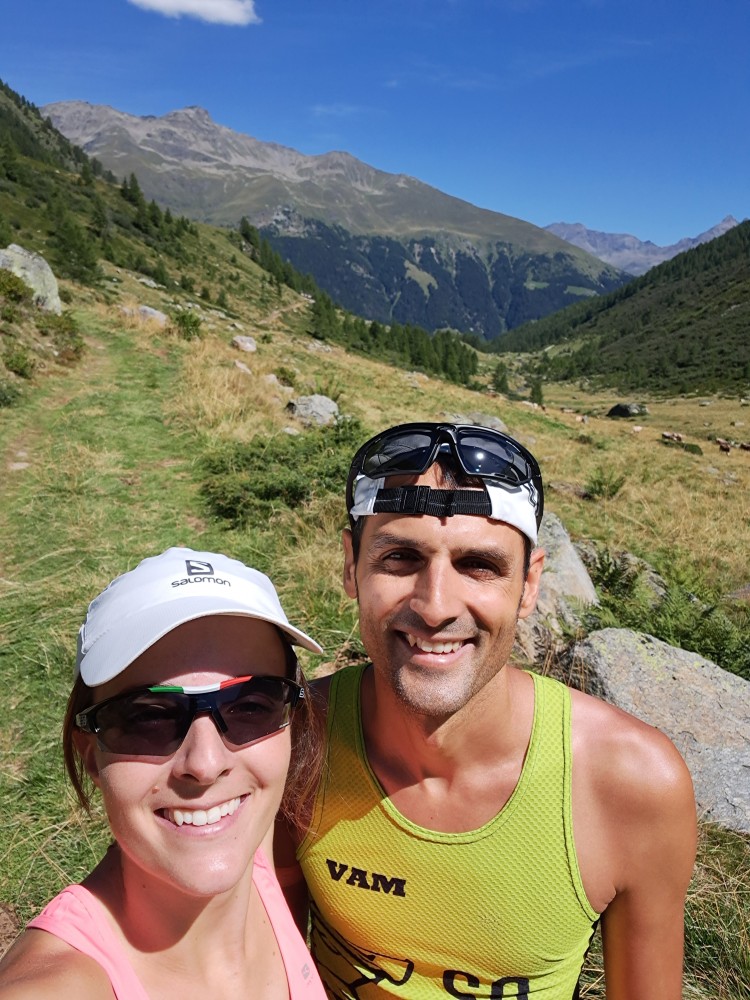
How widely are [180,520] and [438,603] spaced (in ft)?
19.6

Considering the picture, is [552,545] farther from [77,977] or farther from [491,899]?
[77,977]

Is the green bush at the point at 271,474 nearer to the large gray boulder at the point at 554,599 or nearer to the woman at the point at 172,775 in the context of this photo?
the large gray boulder at the point at 554,599

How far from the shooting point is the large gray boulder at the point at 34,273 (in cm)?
1633

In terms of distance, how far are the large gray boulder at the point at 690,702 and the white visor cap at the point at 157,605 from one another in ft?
9.97

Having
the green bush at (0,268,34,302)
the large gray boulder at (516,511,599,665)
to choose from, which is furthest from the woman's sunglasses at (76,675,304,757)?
the green bush at (0,268,34,302)

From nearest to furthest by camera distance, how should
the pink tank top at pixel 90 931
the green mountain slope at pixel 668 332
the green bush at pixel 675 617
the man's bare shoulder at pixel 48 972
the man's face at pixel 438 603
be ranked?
the man's bare shoulder at pixel 48 972
the pink tank top at pixel 90 931
the man's face at pixel 438 603
the green bush at pixel 675 617
the green mountain slope at pixel 668 332

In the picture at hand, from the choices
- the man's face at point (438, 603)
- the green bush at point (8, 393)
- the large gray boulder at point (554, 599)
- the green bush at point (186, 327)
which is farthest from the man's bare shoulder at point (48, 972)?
the green bush at point (186, 327)

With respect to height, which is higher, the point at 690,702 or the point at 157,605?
the point at 157,605

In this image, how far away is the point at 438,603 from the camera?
5.26 feet

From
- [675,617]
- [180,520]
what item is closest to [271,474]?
[180,520]

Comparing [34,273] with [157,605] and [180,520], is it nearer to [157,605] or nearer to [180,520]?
[180,520]

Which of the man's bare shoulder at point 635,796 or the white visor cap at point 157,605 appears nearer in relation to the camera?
the white visor cap at point 157,605

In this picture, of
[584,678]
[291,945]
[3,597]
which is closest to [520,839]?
[291,945]

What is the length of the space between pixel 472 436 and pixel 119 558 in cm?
503
